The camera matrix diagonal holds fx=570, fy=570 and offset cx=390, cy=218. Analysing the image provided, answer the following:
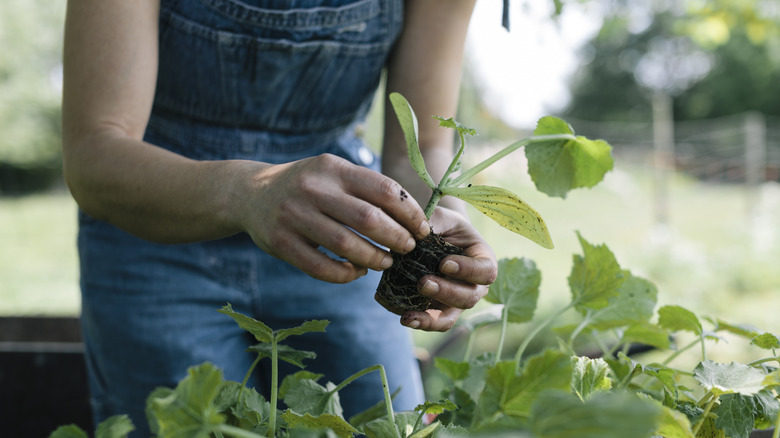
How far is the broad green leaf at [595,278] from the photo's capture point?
664 mm

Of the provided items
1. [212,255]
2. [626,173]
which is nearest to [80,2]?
[212,255]

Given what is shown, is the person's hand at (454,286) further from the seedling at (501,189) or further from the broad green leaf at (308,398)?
the broad green leaf at (308,398)

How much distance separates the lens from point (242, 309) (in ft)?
3.68

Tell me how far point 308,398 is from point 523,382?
0.81 ft

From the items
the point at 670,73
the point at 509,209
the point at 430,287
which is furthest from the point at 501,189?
the point at 670,73

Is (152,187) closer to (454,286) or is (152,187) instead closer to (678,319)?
(454,286)

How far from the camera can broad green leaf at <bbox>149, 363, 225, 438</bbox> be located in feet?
1.26

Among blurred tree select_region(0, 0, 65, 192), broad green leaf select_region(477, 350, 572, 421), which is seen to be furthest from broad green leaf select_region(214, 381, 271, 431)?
blurred tree select_region(0, 0, 65, 192)

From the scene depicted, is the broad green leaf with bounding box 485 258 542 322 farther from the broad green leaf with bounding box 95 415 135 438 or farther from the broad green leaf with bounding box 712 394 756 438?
the broad green leaf with bounding box 95 415 135 438

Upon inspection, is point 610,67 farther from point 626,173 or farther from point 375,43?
point 375,43

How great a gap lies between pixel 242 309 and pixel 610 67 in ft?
92.9

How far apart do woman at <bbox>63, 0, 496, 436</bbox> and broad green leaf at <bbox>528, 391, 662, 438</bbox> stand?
0.40 metres

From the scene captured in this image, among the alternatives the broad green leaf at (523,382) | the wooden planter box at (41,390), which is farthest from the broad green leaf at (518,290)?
the wooden planter box at (41,390)

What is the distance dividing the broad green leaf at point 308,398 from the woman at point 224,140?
21 cm
